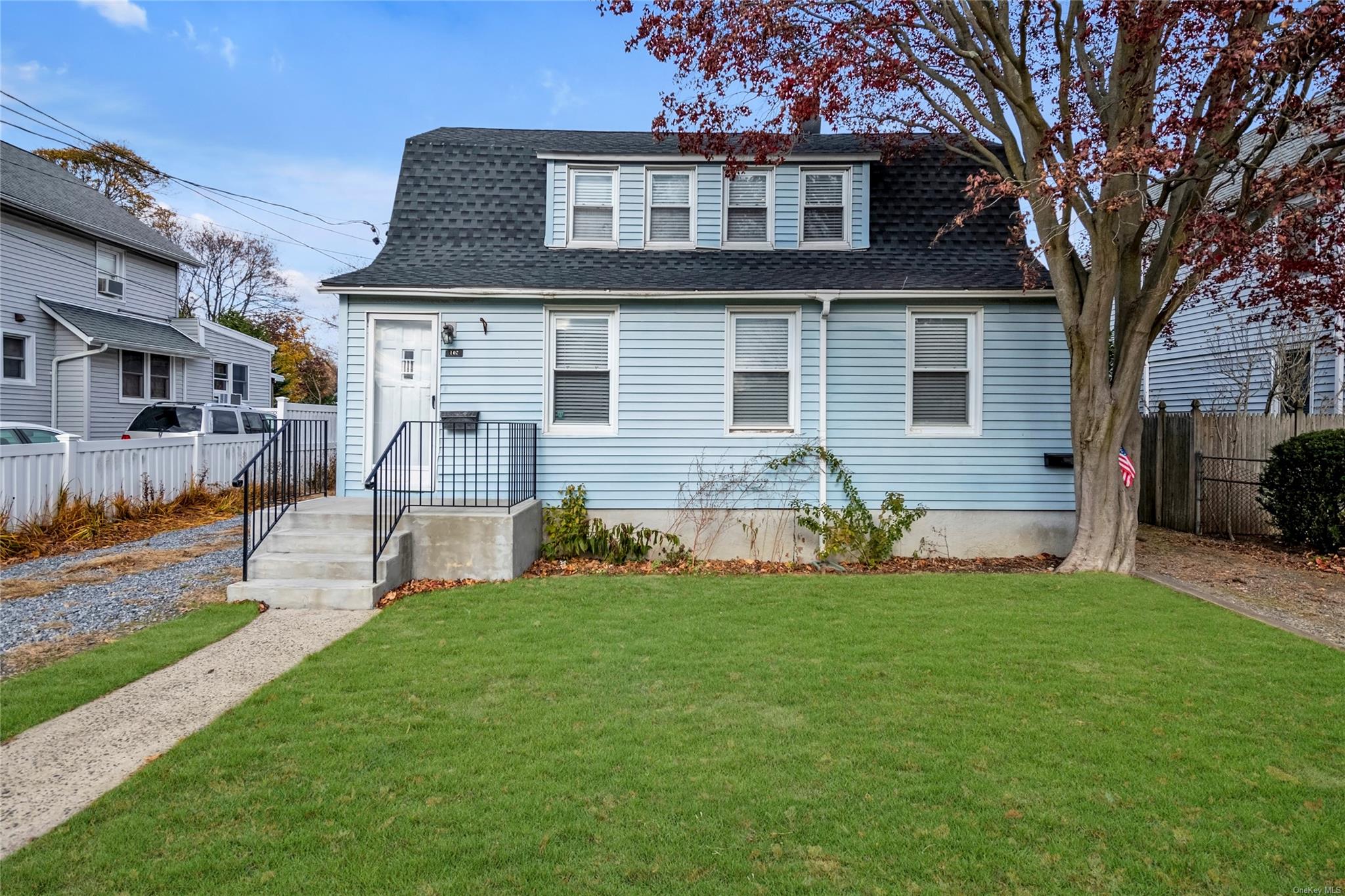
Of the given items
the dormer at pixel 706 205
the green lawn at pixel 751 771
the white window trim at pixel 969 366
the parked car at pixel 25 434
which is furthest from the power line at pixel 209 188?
the white window trim at pixel 969 366

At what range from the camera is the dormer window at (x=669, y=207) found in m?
9.60

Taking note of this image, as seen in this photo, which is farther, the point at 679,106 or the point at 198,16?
the point at 198,16

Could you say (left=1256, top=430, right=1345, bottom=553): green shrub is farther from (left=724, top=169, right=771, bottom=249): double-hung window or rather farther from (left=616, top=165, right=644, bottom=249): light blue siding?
(left=616, top=165, right=644, bottom=249): light blue siding

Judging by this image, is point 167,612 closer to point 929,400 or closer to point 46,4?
point 929,400

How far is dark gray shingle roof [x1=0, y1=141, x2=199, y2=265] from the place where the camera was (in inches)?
604

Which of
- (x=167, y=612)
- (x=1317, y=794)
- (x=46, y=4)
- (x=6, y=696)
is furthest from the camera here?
(x=46, y=4)

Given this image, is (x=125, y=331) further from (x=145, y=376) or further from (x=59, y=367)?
(x=59, y=367)

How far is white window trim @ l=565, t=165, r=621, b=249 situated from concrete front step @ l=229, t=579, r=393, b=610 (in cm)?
527

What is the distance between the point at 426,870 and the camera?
98.5 inches

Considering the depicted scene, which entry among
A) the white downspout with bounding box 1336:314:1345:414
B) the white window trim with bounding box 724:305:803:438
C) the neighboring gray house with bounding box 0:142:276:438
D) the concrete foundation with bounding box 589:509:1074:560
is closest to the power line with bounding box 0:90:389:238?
the neighboring gray house with bounding box 0:142:276:438

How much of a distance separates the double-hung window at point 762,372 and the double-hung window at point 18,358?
50.5 ft

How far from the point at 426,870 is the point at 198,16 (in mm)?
13429

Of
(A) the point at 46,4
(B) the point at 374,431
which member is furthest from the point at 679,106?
(A) the point at 46,4

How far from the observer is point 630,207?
9570mm
